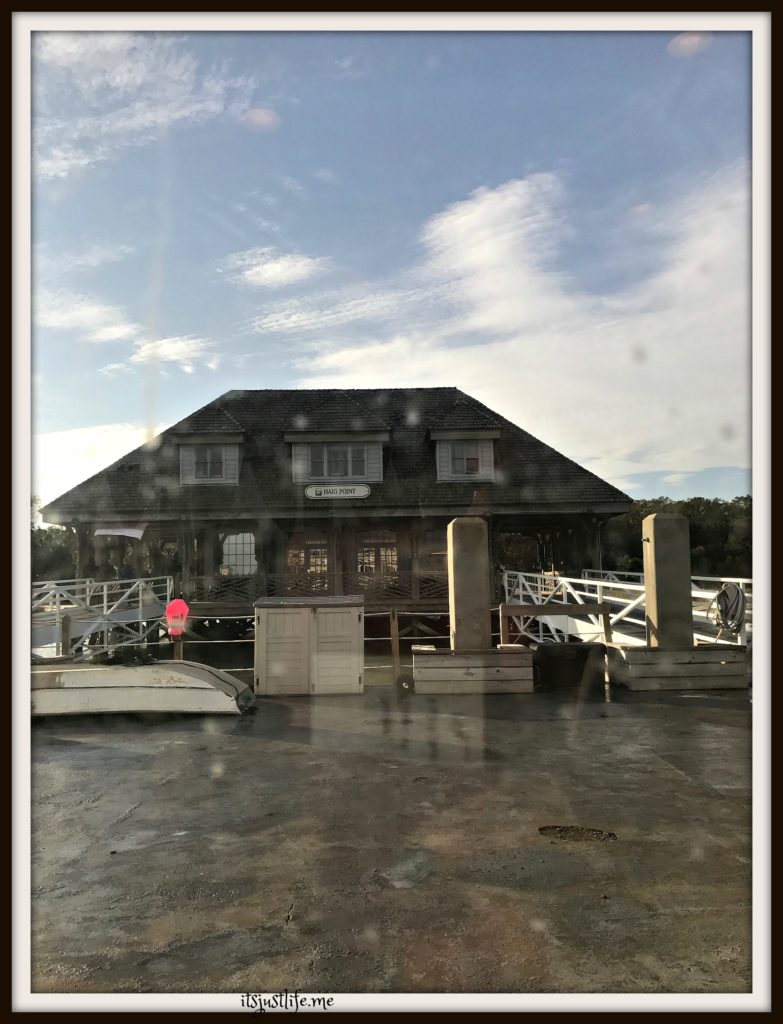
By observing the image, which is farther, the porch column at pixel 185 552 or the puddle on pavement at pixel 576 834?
the porch column at pixel 185 552

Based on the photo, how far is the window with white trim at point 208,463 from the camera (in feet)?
84.4

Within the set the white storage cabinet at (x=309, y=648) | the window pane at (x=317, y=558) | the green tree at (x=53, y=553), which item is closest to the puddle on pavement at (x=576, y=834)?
the white storage cabinet at (x=309, y=648)

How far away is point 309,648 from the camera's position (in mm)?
12422

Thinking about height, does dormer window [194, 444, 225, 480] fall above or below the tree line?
above

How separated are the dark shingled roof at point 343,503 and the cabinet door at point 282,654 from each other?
1215 cm

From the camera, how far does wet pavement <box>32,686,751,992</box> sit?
12.4 ft

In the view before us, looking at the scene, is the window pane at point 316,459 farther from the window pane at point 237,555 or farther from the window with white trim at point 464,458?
the window with white trim at point 464,458

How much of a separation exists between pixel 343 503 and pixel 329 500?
1.67ft

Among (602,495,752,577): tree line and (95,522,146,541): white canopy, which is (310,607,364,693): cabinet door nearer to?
(95,522,146,541): white canopy

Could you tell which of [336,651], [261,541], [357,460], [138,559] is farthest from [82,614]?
[138,559]

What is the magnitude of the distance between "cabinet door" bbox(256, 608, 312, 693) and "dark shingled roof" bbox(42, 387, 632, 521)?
12154 mm

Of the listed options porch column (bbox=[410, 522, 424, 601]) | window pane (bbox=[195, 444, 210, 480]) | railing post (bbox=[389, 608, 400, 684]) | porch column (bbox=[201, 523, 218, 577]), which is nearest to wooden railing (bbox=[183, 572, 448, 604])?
porch column (bbox=[410, 522, 424, 601])

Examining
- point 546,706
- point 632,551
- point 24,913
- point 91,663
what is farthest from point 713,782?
point 632,551

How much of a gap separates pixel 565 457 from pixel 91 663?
19227 mm
